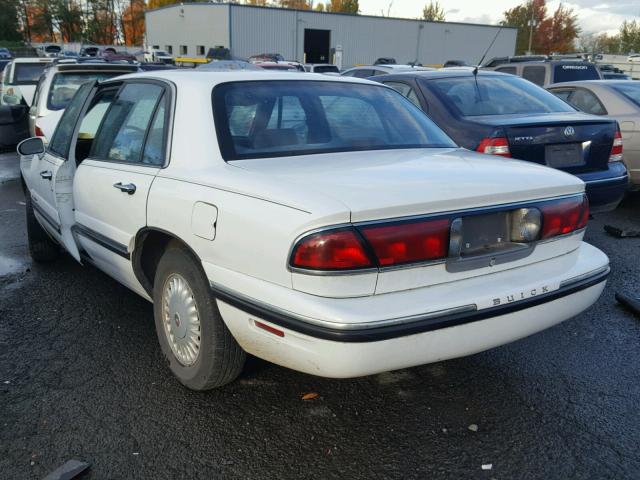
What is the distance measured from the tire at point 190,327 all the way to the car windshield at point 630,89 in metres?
6.49

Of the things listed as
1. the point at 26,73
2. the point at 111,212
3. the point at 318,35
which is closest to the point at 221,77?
the point at 111,212

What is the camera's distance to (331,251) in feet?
7.29

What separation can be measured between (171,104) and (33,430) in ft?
5.56

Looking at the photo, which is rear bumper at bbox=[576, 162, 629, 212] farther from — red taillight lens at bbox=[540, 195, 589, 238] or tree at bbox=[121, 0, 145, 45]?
tree at bbox=[121, 0, 145, 45]

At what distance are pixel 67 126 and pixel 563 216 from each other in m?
3.37

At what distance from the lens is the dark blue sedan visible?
5.10 metres

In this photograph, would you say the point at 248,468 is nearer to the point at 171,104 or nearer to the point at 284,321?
the point at 284,321

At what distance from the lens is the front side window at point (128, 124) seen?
3.34 m

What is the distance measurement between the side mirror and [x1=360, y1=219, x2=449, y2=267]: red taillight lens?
3.14 m

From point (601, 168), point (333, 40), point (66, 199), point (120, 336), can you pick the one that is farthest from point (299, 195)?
point (333, 40)

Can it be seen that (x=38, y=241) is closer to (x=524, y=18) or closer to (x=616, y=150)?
(x=616, y=150)

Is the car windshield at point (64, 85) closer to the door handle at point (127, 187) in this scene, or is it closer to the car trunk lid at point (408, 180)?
the door handle at point (127, 187)

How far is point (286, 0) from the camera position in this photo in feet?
291

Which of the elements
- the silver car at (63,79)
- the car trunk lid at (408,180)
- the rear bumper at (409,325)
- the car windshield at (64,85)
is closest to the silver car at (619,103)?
the car trunk lid at (408,180)
